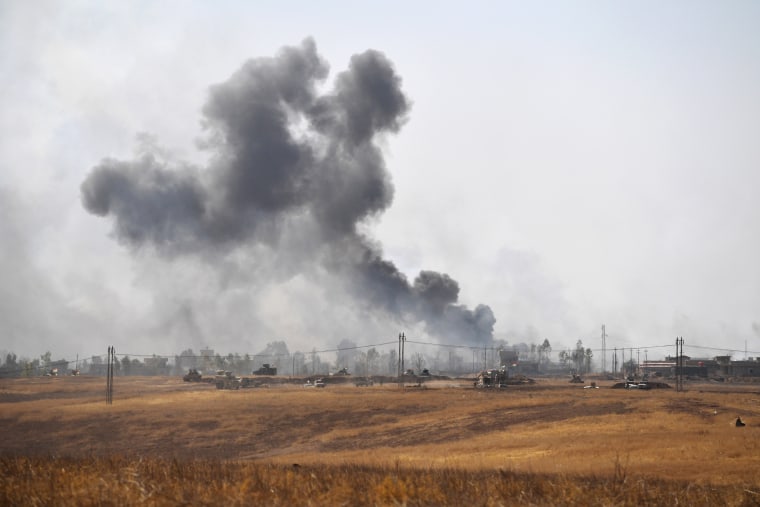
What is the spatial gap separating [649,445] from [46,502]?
2913cm

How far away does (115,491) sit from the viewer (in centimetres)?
1658

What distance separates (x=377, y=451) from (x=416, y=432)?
24.8 ft

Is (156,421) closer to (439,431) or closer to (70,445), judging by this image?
(70,445)

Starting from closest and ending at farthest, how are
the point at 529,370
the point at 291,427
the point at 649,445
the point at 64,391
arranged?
1. the point at 649,445
2. the point at 291,427
3. the point at 64,391
4. the point at 529,370

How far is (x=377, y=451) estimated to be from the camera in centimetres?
4353

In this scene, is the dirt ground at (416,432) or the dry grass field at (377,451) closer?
the dry grass field at (377,451)

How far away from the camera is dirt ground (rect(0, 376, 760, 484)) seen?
33156mm

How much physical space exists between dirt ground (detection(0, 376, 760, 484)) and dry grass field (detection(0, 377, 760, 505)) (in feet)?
0.44

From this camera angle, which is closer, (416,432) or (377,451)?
(377,451)

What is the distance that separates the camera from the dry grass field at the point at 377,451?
17.4m

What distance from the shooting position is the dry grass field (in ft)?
57.1

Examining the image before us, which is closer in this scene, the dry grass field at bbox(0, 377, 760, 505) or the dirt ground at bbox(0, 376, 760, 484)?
the dry grass field at bbox(0, 377, 760, 505)

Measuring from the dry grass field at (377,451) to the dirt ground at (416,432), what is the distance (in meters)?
0.13

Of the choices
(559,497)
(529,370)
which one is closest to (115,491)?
(559,497)
